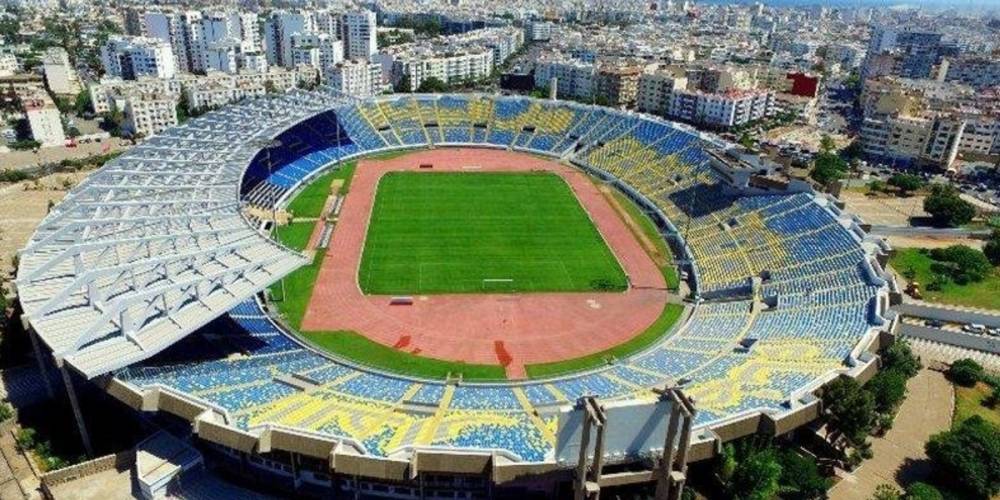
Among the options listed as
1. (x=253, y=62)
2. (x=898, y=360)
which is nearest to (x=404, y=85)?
(x=253, y=62)

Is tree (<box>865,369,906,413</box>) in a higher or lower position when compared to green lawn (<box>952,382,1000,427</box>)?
higher

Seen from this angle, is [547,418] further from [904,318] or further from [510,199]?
[510,199]

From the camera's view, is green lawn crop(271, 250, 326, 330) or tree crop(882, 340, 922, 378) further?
green lawn crop(271, 250, 326, 330)

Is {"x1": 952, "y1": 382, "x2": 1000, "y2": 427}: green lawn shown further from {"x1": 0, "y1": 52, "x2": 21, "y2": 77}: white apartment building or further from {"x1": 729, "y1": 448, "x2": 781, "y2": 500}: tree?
{"x1": 0, "y1": 52, "x2": 21, "y2": 77}: white apartment building

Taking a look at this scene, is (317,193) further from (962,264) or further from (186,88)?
(962,264)

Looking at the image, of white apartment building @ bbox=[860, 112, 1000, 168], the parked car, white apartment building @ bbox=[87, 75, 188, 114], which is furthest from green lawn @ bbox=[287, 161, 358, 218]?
white apartment building @ bbox=[860, 112, 1000, 168]

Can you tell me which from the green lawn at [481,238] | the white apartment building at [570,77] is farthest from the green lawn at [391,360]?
the white apartment building at [570,77]

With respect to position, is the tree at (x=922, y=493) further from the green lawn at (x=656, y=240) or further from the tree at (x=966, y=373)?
the green lawn at (x=656, y=240)
